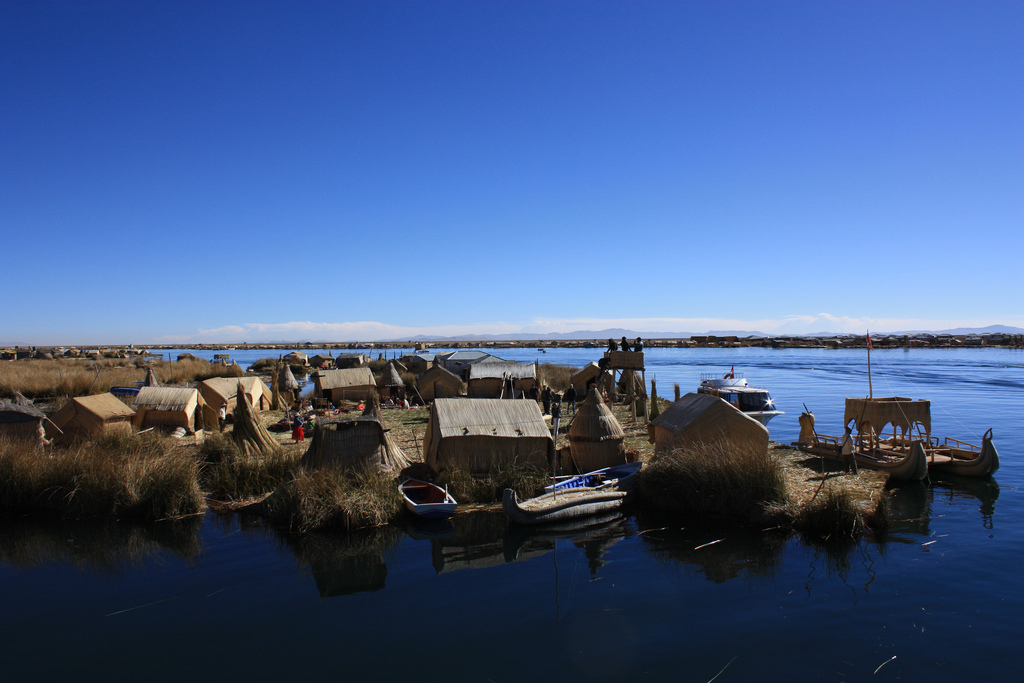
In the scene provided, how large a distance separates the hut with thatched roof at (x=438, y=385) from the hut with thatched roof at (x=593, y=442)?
1821 centimetres

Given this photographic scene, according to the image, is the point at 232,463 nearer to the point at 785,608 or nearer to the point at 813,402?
the point at 785,608

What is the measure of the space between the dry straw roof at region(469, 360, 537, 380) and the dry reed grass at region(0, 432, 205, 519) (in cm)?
2061

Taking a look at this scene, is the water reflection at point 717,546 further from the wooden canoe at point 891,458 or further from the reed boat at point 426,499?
the wooden canoe at point 891,458

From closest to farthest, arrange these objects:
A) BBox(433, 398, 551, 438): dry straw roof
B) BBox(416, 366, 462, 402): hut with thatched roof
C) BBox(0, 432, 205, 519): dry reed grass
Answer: BBox(0, 432, 205, 519): dry reed grass, BBox(433, 398, 551, 438): dry straw roof, BBox(416, 366, 462, 402): hut with thatched roof

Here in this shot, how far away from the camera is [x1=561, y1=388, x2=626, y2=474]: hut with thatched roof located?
→ 1631 cm

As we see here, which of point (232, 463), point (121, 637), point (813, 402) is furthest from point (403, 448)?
point (813, 402)

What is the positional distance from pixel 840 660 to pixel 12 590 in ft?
43.5

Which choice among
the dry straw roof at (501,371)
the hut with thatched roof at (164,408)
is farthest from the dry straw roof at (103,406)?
the dry straw roof at (501,371)

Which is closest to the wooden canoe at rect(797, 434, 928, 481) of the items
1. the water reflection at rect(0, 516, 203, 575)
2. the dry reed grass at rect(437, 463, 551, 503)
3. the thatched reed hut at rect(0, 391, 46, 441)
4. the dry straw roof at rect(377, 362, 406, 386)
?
the dry reed grass at rect(437, 463, 551, 503)

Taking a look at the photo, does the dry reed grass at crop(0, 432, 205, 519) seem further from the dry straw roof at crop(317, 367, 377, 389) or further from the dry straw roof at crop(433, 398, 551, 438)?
the dry straw roof at crop(317, 367, 377, 389)

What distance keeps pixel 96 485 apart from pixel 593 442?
40.1 feet

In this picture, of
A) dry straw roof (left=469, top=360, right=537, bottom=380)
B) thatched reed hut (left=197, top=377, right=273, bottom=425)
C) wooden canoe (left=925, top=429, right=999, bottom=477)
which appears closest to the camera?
wooden canoe (left=925, top=429, right=999, bottom=477)

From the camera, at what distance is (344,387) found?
33812mm

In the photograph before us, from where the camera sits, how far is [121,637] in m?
8.67
